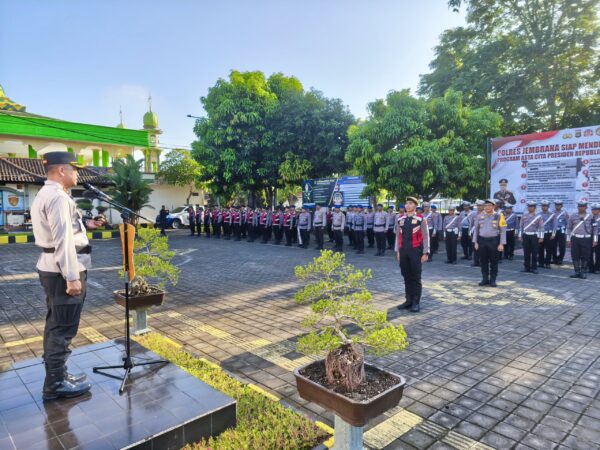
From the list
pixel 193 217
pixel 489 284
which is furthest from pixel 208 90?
pixel 489 284

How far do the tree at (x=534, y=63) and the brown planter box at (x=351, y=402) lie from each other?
16957 mm

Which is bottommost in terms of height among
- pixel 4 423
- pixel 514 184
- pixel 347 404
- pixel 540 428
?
pixel 540 428

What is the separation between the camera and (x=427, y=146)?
12.9m

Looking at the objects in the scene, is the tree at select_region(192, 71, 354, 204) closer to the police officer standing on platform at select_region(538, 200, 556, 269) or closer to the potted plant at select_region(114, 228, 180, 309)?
the police officer standing on platform at select_region(538, 200, 556, 269)

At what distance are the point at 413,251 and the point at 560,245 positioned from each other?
22.7ft

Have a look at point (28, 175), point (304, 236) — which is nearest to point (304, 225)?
point (304, 236)

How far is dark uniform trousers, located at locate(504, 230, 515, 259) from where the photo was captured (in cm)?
1141

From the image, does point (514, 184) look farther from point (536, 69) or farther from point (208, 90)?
point (208, 90)

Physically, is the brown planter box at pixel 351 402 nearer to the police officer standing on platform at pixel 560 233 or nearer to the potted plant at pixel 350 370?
the potted plant at pixel 350 370

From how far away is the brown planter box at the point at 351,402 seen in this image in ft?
7.41

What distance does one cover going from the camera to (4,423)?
274 centimetres

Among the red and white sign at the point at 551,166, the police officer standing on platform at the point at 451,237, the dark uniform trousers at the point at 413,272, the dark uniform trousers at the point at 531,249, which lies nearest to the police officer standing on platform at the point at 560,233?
the red and white sign at the point at 551,166

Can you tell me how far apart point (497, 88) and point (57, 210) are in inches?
704

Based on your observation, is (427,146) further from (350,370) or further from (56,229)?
(56,229)
